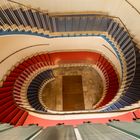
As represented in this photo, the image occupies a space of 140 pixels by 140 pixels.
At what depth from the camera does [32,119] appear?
484cm

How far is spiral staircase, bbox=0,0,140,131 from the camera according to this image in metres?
4.80

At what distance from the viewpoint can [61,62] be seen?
8.01 meters

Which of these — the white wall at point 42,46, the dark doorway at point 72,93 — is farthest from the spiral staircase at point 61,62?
the dark doorway at point 72,93

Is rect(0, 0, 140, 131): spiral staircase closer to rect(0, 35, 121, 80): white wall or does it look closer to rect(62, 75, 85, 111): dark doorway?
rect(0, 35, 121, 80): white wall

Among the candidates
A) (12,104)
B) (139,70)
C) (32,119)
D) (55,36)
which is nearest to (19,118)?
(32,119)

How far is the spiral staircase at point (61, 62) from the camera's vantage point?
480 cm

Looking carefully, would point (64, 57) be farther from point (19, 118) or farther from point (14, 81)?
point (19, 118)

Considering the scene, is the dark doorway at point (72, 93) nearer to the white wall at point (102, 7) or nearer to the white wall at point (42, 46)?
the white wall at point (42, 46)

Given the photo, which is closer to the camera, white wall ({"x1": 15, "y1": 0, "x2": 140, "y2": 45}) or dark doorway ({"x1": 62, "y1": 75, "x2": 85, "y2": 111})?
white wall ({"x1": 15, "y1": 0, "x2": 140, "y2": 45})

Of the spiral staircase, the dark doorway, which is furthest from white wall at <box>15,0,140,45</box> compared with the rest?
the dark doorway

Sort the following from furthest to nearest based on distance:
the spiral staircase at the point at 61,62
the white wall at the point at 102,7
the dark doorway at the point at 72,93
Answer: the dark doorway at the point at 72,93, the white wall at the point at 102,7, the spiral staircase at the point at 61,62

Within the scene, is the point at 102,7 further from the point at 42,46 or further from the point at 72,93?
the point at 72,93

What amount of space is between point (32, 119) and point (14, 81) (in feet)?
6.00

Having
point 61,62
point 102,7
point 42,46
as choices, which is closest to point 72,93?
point 61,62
